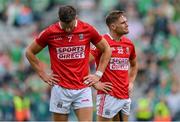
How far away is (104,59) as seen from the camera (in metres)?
12.0

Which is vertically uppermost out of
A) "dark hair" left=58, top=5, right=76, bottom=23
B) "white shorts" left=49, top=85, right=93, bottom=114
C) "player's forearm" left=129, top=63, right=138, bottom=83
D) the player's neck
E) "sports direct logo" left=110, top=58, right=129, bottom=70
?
"dark hair" left=58, top=5, right=76, bottom=23

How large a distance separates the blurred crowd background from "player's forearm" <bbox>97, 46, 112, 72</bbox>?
8.32 metres

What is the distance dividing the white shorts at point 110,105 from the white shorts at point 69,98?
2.89ft

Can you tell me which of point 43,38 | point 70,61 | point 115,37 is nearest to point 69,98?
point 70,61

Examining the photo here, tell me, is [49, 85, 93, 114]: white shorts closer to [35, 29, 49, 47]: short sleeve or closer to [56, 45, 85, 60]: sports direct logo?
[56, 45, 85, 60]: sports direct logo

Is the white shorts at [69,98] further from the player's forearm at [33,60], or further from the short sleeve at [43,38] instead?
the short sleeve at [43,38]

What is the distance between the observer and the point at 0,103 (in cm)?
2128

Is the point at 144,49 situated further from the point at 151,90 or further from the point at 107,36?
the point at 107,36

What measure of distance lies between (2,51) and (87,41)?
11450mm

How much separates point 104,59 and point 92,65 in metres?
9.60

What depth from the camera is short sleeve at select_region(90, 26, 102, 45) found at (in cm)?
1179

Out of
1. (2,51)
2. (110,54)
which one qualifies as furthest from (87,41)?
(2,51)

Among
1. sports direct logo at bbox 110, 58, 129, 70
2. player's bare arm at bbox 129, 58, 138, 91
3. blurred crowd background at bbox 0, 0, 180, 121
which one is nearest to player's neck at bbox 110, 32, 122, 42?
sports direct logo at bbox 110, 58, 129, 70

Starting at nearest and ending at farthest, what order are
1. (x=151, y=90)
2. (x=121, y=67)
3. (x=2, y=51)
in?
(x=121, y=67)
(x=151, y=90)
(x=2, y=51)
